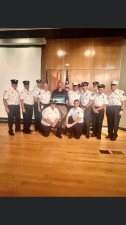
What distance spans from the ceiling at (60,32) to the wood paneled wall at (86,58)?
0.21m

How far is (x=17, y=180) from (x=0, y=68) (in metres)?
4.52

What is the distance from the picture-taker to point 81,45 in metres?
4.76

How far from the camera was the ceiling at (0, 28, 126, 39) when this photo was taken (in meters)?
4.64

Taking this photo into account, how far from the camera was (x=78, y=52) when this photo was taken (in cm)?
480

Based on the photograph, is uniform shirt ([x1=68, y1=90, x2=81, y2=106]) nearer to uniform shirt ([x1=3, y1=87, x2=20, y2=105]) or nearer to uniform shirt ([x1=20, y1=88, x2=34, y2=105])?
uniform shirt ([x1=20, y1=88, x2=34, y2=105])

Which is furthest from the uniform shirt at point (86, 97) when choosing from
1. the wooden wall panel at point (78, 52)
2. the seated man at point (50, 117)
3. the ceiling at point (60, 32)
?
the ceiling at point (60, 32)

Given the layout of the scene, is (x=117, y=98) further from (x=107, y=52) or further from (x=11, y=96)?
(x=11, y=96)

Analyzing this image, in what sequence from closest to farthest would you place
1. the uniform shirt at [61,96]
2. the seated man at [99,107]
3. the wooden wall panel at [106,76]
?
the seated man at [99,107] < the uniform shirt at [61,96] < the wooden wall panel at [106,76]

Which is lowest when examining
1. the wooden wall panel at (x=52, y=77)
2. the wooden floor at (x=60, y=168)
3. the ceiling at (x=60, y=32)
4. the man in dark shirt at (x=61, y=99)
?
the wooden floor at (x=60, y=168)

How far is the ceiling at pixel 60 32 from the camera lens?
15.2ft

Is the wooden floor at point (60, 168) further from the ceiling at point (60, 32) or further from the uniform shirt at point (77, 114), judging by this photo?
the ceiling at point (60, 32)

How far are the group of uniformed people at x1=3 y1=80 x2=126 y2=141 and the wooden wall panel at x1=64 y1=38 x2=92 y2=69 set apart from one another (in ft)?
3.88

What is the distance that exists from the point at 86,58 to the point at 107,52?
2.45 feet

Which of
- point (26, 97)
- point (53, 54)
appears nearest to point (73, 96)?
point (26, 97)
